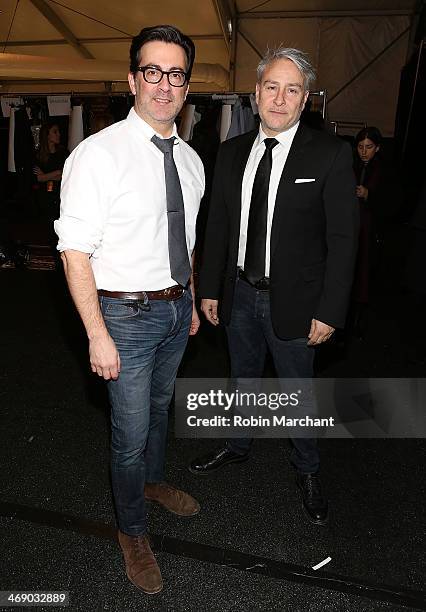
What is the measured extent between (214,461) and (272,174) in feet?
4.96

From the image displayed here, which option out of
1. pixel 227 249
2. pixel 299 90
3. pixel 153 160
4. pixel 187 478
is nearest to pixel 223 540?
pixel 187 478

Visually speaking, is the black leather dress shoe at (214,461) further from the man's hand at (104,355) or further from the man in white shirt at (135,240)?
the man's hand at (104,355)

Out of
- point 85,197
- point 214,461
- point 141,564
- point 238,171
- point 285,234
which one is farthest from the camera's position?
point 214,461

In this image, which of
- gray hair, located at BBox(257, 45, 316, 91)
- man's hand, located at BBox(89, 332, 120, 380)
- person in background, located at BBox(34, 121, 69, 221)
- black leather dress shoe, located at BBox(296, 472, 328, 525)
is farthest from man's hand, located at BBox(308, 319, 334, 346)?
person in background, located at BBox(34, 121, 69, 221)

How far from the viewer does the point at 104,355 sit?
60.8 inches

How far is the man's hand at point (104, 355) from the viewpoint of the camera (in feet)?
5.04

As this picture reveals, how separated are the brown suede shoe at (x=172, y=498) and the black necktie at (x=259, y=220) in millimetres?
1083

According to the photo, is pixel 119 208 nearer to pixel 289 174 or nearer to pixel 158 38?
pixel 158 38

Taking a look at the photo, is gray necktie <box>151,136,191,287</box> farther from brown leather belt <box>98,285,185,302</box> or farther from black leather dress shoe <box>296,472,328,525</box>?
black leather dress shoe <box>296,472,328,525</box>

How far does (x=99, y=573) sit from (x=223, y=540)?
538mm

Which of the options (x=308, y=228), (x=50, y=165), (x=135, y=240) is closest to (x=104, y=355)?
(x=135, y=240)

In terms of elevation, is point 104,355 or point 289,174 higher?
point 289,174

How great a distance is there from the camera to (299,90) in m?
1.86

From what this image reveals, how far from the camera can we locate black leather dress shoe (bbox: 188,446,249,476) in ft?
8.16
